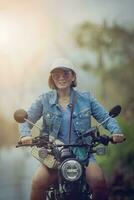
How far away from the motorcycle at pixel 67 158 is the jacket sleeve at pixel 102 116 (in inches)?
1.4

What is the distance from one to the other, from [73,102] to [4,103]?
38 cm

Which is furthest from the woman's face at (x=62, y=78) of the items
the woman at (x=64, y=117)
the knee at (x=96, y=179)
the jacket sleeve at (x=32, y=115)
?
the knee at (x=96, y=179)

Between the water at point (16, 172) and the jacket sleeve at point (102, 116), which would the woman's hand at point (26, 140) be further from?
the jacket sleeve at point (102, 116)

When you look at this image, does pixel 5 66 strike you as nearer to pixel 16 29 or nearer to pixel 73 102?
pixel 16 29

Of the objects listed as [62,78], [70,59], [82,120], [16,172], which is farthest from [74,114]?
[16,172]

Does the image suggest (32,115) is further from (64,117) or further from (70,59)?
(70,59)

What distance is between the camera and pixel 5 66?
2.69 meters

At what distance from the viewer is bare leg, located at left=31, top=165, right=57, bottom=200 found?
8.21ft

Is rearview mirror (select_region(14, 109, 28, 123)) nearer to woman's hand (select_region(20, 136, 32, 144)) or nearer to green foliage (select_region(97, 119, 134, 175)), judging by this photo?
woman's hand (select_region(20, 136, 32, 144))

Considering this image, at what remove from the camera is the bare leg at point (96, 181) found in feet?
8.24

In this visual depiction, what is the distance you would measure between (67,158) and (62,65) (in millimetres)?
562

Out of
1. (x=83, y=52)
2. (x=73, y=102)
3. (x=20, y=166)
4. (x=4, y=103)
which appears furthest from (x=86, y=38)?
(x=20, y=166)

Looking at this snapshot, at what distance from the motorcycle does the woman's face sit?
260 mm

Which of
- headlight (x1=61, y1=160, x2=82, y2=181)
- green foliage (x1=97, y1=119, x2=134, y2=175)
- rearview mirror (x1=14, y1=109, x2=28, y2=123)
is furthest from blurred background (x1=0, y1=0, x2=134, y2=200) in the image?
headlight (x1=61, y1=160, x2=82, y2=181)
